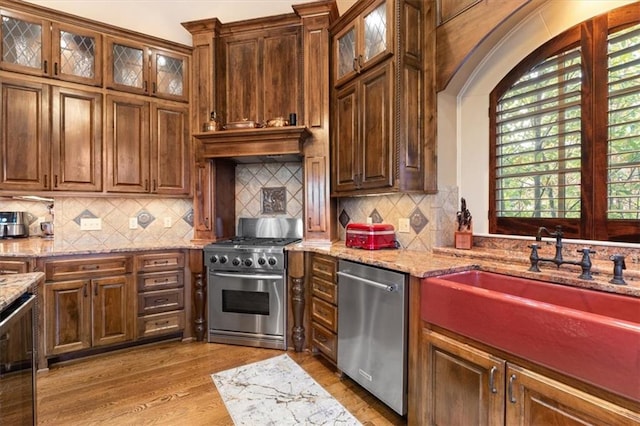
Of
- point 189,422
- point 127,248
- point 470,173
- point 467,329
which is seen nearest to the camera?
point 467,329

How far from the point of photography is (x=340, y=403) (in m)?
1.97

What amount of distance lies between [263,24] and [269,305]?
268cm

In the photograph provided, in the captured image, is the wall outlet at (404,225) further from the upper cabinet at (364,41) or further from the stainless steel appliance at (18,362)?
the stainless steel appliance at (18,362)

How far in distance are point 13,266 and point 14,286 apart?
5.09 ft

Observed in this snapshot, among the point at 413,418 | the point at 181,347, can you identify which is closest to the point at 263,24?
the point at 181,347

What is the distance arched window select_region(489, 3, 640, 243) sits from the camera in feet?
5.25

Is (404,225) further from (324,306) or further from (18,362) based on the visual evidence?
(18,362)

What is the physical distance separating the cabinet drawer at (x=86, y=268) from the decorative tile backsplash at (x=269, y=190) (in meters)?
1.20

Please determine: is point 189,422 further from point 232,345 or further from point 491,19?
point 491,19

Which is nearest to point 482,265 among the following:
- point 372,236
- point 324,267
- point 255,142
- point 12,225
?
point 372,236

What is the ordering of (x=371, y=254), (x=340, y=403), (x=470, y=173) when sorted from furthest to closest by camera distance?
(x=470, y=173)
(x=371, y=254)
(x=340, y=403)

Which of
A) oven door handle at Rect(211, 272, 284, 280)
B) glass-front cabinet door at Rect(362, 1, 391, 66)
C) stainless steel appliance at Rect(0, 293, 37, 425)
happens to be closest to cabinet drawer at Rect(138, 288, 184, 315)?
oven door handle at Rect(211, 272, 284, 280)

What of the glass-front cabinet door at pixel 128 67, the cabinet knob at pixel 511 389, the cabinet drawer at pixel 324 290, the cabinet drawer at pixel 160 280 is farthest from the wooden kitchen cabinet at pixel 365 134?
the glass-front cabinet door at pixel 128 67

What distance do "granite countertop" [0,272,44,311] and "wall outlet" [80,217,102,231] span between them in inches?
70.9
